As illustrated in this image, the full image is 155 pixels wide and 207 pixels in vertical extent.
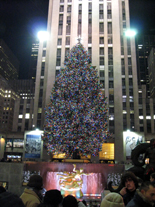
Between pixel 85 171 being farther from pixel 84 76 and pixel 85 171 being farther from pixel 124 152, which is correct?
pixel 124 152

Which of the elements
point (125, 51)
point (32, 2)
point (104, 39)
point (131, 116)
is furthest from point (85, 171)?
point (125, 51)

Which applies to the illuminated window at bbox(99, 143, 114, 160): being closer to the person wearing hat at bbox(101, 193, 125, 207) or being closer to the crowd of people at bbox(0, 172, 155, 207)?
the crowd of people at bbox(0, 172, 155, 207)

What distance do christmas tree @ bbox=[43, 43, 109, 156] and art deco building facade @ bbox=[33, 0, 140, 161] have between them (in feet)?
34.5

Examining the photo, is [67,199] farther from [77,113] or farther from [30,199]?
[77,113]

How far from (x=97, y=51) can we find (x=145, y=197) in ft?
126

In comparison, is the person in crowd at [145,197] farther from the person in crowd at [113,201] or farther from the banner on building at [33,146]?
the banner on building at [33,146]

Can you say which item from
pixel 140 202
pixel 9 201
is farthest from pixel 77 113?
pixel 9 201

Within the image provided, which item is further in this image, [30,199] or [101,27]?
[101,27]

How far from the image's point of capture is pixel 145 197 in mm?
2742

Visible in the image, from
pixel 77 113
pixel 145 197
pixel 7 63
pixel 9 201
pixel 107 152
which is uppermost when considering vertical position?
pixel 7 63

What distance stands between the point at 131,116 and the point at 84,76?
18.9 metres

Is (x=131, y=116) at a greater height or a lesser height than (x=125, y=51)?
lesser

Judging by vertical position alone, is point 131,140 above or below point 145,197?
above

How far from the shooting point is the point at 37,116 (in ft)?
128
